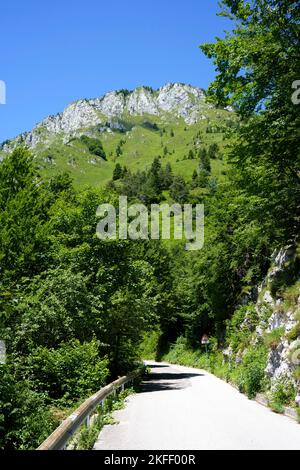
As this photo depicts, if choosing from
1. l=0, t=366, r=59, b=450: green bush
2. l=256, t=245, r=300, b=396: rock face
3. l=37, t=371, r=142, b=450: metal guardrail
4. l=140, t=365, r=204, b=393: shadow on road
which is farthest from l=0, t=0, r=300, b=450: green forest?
l=140, t=365, r=204, b=393: shadow on road

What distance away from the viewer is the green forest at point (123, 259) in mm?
15453

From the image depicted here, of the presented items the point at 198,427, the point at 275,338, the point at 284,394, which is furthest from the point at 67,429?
the point at 275,338

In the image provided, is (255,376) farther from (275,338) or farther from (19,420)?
(19,420)

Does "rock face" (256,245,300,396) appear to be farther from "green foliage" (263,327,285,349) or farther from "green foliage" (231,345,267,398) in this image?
"green foliage" (231,345,267,398)

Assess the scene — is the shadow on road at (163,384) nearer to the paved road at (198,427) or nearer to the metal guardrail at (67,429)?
the paved road at (198,427)

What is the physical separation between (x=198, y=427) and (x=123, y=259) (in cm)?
1512

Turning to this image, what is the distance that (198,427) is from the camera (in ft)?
34.8

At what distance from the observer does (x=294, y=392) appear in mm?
13828

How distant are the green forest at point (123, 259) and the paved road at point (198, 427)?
176 centimetres

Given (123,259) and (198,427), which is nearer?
(198,427)

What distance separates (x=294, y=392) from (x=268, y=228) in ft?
28.9

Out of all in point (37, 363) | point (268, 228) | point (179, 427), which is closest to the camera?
point (179, 427)

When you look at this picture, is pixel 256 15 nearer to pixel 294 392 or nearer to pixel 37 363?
pixel 294 392
